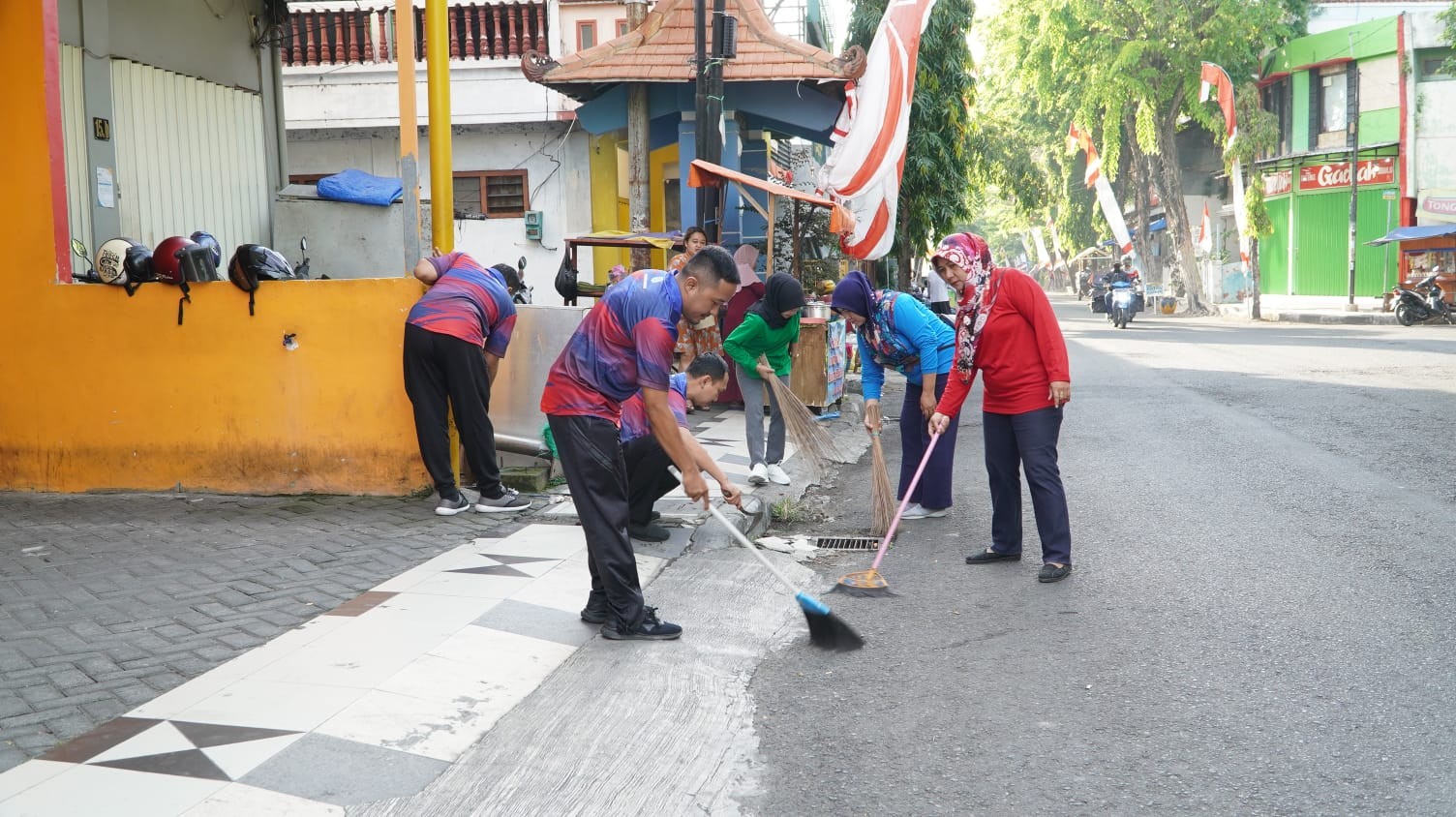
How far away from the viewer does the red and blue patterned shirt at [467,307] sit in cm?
687

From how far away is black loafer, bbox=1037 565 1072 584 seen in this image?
555cm

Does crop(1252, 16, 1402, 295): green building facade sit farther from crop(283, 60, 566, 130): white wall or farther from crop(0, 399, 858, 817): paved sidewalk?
crop(0, 399, 858, 817): paved sidewalk

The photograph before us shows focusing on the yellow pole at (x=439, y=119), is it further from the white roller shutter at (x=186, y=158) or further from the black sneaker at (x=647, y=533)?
the white roller shutter at (x=186, y=158)

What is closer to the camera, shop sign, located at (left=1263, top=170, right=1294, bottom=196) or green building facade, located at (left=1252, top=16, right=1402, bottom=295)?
green building facade, located at (left=1252, top=16, right=1402, bottom=295)

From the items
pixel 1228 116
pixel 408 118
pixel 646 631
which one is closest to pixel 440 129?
pixel 408 118

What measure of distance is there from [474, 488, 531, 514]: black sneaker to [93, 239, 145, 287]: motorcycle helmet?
2603 millimetres

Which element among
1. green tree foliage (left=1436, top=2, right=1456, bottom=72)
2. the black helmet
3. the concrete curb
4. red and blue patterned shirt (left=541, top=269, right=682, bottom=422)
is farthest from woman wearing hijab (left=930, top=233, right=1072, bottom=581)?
green tree foliage (left=1436, top=2, right=1456, bottom=72)

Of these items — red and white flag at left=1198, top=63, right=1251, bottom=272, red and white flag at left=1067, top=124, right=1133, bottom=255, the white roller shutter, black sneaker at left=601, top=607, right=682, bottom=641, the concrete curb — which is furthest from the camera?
red and white flag at left=1067, top=124, right=1133, bottom=255

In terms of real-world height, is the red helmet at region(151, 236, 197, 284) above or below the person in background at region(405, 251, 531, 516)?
above

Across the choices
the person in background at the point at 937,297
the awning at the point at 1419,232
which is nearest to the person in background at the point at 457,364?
the person in background at the point at 937,297

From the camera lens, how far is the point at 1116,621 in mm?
4824

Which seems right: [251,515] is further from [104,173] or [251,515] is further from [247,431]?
[104,173]

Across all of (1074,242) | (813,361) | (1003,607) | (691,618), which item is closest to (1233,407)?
(813,361)

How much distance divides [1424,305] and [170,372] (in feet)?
81.5
